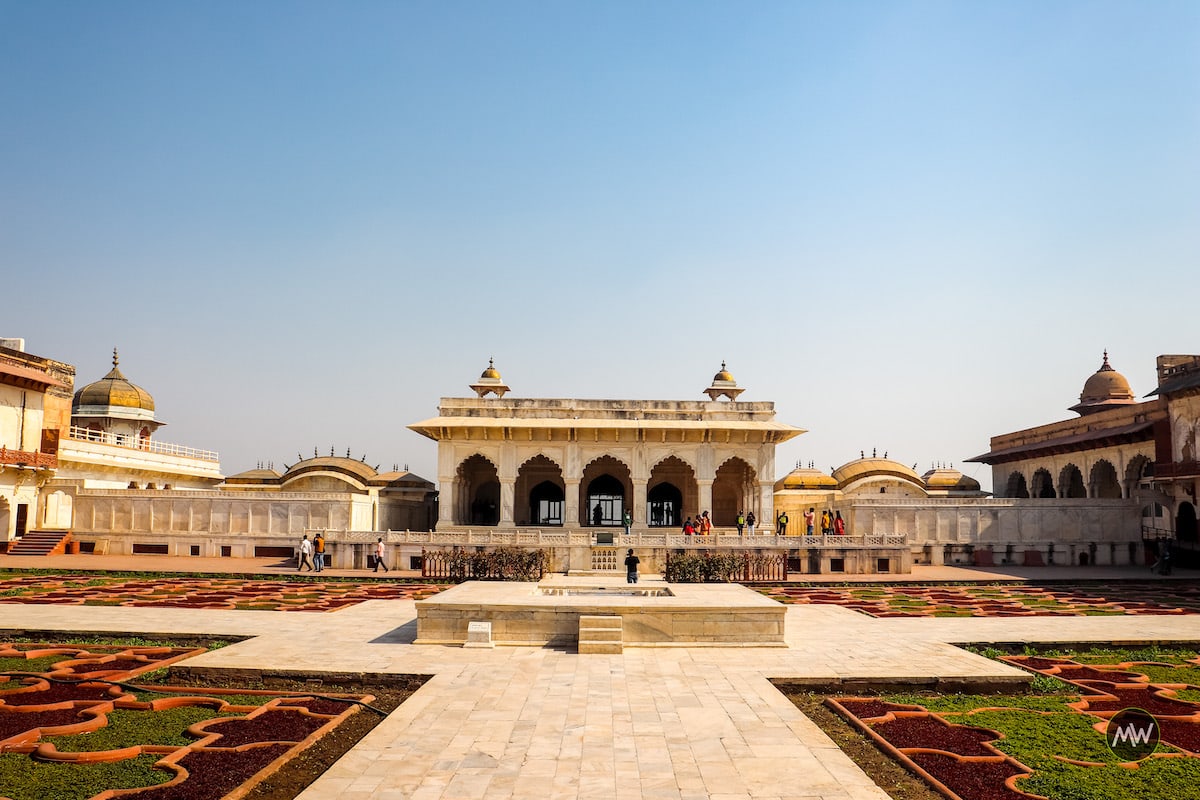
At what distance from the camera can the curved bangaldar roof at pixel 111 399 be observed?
141 feet

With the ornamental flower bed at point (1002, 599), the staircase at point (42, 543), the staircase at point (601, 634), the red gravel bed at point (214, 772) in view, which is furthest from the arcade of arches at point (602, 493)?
the red gravel bed at point (214, 772)

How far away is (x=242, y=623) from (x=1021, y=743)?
1129 cm

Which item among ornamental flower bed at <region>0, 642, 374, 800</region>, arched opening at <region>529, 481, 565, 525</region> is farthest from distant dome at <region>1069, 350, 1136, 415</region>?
ornamental flower bed at <region>0, 642, 374, 800</region>

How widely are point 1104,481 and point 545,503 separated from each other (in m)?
23.7

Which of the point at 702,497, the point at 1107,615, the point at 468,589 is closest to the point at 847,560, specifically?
the point at 702,497

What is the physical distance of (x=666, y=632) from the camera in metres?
12.2

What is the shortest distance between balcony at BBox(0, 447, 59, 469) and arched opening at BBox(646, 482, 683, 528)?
2264cm

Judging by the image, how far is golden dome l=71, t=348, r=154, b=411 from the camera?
43188 mm

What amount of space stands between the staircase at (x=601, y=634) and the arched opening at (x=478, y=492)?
22015 millimetres

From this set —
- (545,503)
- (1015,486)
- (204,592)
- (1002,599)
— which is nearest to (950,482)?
(1015,486)

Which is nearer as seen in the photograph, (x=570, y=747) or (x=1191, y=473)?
(x=570, y=747)

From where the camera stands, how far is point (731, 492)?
38.5 m

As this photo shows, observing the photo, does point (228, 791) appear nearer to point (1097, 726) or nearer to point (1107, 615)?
point (1097, 726)

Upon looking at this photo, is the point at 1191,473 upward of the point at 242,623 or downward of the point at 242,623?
upward
